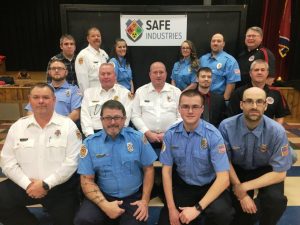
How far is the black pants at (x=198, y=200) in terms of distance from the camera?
2.19m

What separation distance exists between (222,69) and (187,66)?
51cm

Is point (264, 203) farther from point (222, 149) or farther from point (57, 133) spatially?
point (57, 133)

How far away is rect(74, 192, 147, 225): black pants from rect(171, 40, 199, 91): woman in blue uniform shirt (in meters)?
2.33

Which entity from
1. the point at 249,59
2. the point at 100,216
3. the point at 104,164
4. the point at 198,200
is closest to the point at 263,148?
the point at 198,200

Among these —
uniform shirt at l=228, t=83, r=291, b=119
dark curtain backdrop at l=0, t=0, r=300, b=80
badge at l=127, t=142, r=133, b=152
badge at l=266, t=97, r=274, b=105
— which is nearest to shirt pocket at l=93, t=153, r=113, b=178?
badge at l=127, t=142, r=133, b=152

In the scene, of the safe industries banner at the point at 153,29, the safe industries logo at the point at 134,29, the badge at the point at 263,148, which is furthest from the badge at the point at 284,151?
the safe industries logo at the point at 134,29

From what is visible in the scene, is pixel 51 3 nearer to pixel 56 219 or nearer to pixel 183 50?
pixel 183 50

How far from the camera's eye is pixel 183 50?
4242 millimetres

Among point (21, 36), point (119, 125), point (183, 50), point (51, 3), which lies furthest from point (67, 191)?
point (21, 36)

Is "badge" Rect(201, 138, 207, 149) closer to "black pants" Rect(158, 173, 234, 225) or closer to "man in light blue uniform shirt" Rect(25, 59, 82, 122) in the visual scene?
"black pants" Rect(158, 173, 234, 225)

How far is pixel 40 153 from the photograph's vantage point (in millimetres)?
2309

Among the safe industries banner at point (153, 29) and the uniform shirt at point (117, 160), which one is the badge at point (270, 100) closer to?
the uniform shirt at point (117, 160)

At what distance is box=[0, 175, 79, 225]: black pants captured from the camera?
2.27 meters

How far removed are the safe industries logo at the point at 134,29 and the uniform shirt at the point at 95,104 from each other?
1814 mm
